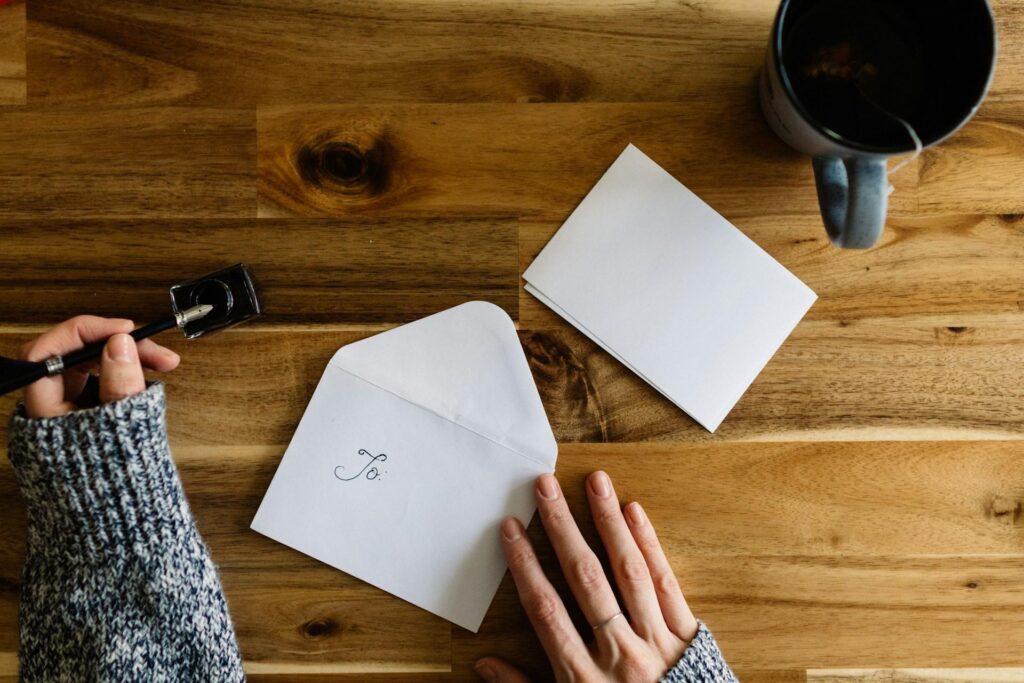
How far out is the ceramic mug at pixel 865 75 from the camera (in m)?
0.59

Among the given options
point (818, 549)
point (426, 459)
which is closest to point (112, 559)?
point (426, 459)

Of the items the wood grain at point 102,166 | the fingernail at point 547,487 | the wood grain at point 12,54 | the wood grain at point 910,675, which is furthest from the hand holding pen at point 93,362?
the wood grain at point 910,675

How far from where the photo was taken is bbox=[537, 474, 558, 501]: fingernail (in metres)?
0.67

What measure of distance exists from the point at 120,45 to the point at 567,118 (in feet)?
1.31

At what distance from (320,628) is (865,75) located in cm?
Answer: 65

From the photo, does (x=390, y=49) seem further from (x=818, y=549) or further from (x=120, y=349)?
(x=818, y=549)

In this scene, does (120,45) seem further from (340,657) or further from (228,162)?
(340,657)

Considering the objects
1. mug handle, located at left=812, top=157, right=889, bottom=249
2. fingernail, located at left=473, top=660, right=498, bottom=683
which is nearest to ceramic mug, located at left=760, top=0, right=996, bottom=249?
mug handle, located at left=812, top=157, right=889, bottom=249

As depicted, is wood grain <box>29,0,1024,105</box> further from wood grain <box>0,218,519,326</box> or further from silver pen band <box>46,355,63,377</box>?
silver pen band <box>46,355,63,377</box>

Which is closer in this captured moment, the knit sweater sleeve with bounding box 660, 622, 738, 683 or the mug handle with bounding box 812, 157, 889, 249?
the mug handle with bounding box 812, 157, 889, 249

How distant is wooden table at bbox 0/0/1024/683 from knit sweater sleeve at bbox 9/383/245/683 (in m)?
0.05

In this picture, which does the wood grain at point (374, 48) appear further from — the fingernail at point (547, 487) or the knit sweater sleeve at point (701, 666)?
the knit sweater sleeve at point (701, 666)

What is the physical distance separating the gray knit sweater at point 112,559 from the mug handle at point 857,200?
1.82 feet

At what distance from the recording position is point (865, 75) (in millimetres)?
613
